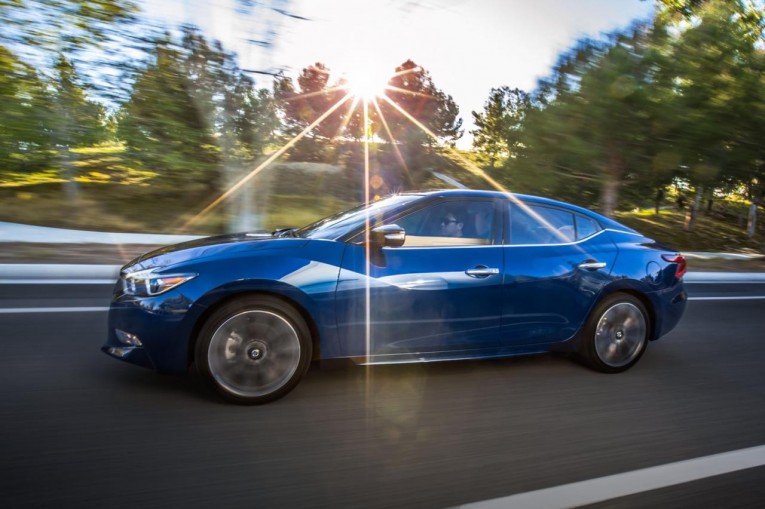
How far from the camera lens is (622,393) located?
4.60m

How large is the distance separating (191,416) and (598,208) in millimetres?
24028

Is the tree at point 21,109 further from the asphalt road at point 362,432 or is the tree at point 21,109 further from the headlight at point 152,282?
the headlight at point 152,282

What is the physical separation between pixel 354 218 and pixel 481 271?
3.28 ft

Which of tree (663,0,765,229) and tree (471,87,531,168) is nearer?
tree (663,0,765,229)

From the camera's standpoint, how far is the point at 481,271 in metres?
4.43

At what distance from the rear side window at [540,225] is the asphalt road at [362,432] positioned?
1061 mm

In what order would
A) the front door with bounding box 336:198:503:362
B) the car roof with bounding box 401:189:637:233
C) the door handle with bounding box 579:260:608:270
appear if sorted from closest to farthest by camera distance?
the front door with bounding box 336:198:503:362 < the car roof with bounding box 401:189:637:233 < the door handle with bounding box 579:260:608:270

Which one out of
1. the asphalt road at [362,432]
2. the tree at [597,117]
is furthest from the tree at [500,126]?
the asphalt road at [362,432]

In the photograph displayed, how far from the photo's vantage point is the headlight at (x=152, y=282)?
378 centimetres

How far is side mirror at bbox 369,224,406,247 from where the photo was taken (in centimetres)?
411

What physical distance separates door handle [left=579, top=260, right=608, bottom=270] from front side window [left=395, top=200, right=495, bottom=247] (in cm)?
80

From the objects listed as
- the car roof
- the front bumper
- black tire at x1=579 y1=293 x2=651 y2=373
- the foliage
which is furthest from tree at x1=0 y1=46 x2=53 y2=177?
black tire at x1=579 y1=293 x2=651 y2=373

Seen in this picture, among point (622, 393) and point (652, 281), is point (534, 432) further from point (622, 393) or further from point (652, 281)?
point (652, 281)

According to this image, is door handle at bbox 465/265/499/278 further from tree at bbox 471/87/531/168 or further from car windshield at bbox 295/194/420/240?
tree at bbox 471/87/531/168
